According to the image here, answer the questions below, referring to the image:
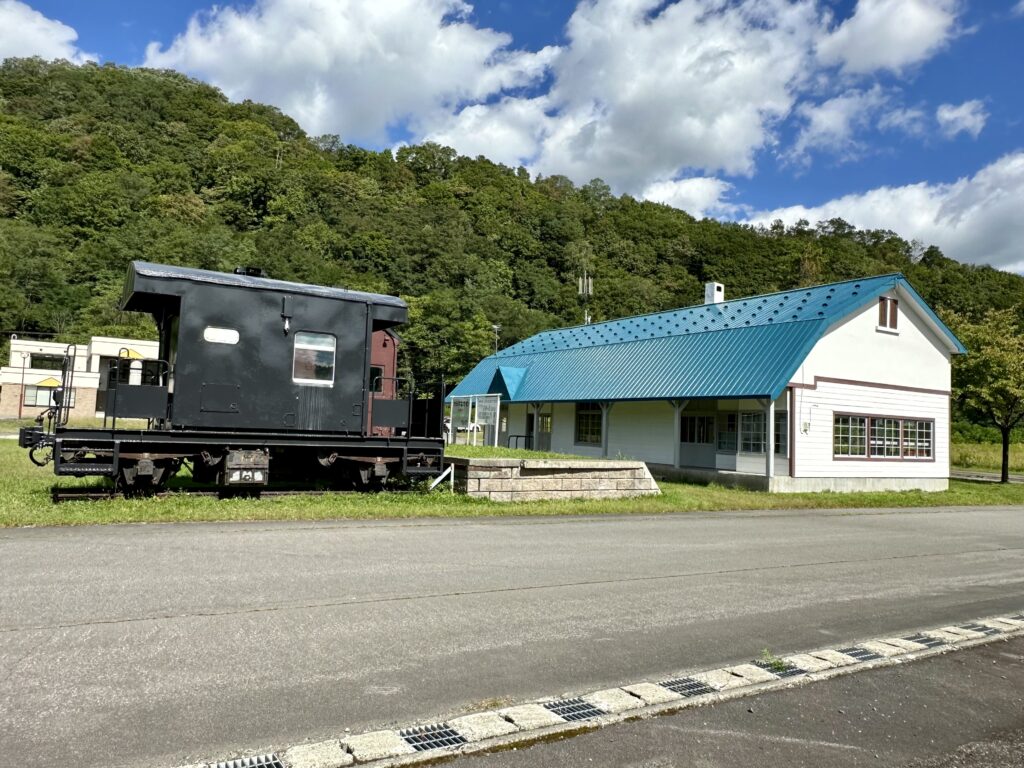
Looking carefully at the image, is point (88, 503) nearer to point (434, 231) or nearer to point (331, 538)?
point (331, 538)

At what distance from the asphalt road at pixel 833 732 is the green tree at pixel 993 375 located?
27053 mm

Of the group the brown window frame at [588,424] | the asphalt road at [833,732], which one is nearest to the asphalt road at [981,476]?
the brown window frame at [588,424]

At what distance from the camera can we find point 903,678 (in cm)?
478

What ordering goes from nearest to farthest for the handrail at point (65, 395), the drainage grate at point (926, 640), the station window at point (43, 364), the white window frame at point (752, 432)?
the drainage grate at point (926, 640)
the handrail at point (65, 395)
the white window frame at point (752, 432)
the station window at point (43, 364)

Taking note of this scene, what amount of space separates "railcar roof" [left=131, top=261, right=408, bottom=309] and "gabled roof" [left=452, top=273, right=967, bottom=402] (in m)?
11.8

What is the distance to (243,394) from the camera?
11.8 metres

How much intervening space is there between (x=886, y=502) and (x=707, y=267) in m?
66.0

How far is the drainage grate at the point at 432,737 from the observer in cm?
341

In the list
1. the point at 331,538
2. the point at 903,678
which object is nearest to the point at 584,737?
the point at 903,678

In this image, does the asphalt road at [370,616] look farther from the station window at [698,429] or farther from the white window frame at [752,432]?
the station window at [698,429]

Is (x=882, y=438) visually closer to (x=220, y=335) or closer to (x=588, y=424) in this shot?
(x=588, y=424)

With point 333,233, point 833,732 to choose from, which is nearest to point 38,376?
point 333,233

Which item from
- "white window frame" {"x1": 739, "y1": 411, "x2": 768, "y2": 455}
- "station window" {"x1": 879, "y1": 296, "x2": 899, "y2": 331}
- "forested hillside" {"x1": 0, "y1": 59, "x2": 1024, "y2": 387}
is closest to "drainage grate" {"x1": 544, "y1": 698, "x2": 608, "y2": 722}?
"white window frame" {"x1": 739, "y1": 411, "x2": 768, "y2": 455}

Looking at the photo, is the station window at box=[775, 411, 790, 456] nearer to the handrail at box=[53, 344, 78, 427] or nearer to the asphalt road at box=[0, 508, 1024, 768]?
the asphalt road at box=[0, 508, 1024, 768]
